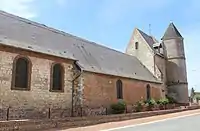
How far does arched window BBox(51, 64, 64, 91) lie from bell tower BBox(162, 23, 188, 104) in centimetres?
2508

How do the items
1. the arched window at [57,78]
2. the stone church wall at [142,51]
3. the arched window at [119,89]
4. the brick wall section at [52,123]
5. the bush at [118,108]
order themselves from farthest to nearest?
1. the stone church wall at [142,51]
2. the arched window at [119,89]
3. the bush at [118,108]
4. the arched window at [57,78]
5. the brick wall section at [52,123]

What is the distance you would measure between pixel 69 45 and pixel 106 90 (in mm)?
5817

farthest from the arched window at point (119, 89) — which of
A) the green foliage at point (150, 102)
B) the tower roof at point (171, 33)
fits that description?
the tower roof at point (171, 33)

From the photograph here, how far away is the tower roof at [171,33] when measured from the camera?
42.0 m

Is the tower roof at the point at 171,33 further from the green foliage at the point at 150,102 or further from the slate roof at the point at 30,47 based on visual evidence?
the slate roof at the point at 30,47

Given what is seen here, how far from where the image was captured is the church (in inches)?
642

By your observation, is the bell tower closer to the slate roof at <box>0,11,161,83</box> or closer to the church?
the church

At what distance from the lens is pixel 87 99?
Result: 2155cm

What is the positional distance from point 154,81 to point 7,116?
73.3 ft

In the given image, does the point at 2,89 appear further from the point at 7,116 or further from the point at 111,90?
the point at 111,90

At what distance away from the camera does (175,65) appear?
4091cm

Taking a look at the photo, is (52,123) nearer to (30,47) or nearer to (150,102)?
(30,47)

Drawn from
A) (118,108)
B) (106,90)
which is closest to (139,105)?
(118,108)

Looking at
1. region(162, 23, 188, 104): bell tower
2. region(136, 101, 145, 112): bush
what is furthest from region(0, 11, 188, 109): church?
region(162, 23, 188, 104): bell tower
